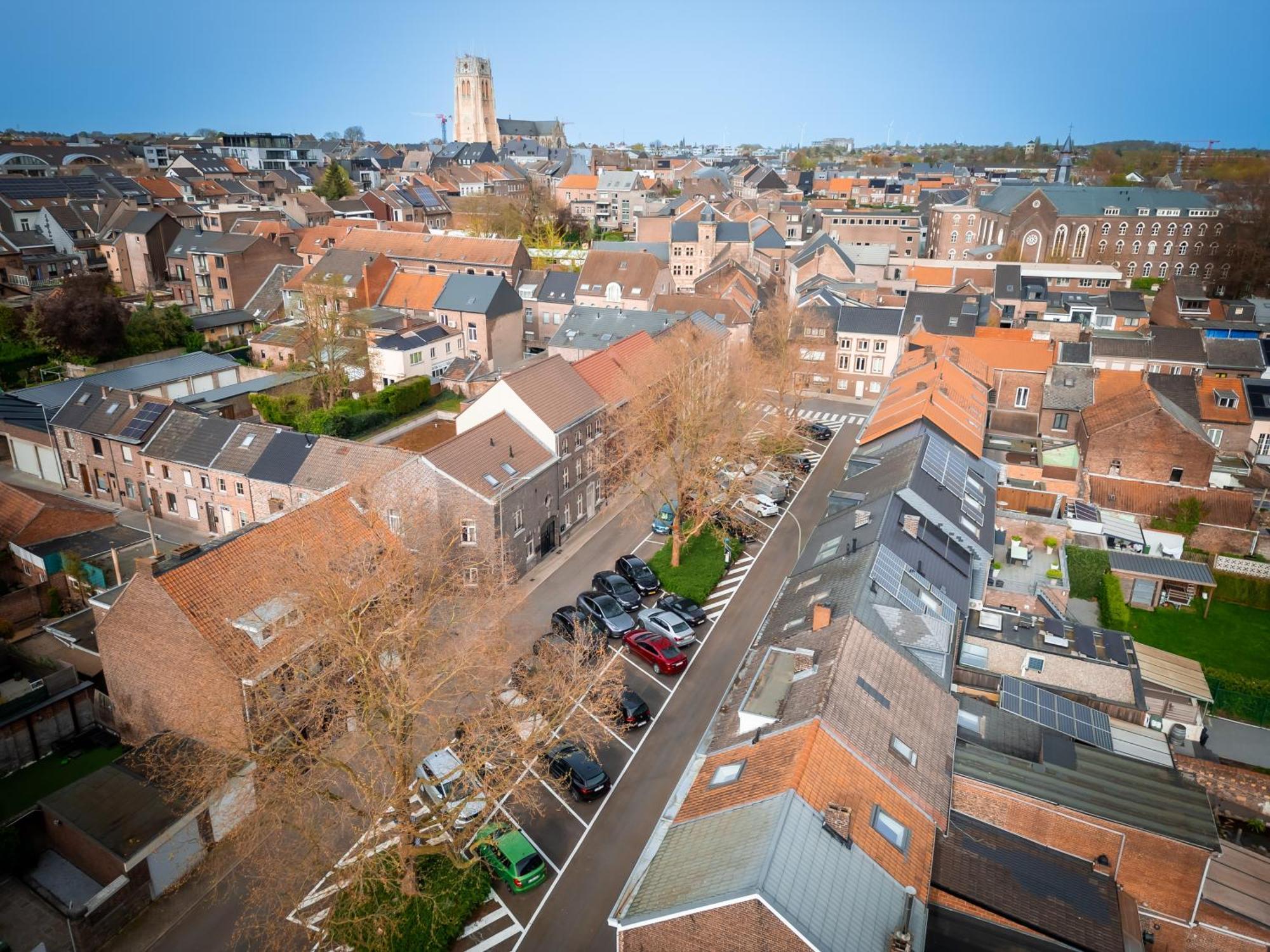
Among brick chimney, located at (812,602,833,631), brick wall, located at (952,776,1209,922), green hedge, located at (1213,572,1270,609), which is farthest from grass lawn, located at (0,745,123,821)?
green hedge, located at (1213,572,1270,609)

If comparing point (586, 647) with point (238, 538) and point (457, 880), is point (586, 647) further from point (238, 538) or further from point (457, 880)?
point (238, 538)

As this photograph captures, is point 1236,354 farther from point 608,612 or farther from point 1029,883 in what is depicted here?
point 1029,883

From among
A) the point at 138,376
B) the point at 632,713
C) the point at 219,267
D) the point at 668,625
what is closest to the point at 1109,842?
the point at 632,713

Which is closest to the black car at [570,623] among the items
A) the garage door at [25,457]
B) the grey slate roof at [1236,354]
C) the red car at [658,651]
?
the red car at [658,651]

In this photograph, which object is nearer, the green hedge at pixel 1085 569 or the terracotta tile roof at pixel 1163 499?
the green hedge at pixel 1085 569

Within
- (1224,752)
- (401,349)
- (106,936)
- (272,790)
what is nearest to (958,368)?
(1224,752)

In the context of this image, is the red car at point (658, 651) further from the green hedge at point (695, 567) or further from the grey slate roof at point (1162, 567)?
the grey slate roof at point (1162, 567)
